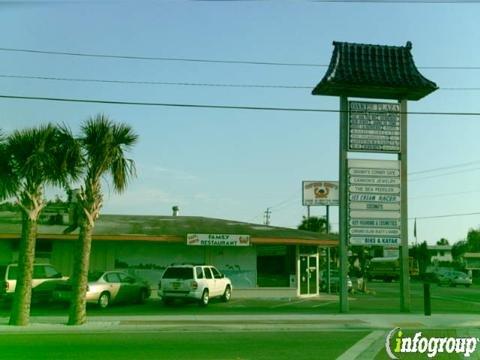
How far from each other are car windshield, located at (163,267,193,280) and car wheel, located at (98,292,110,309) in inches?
100

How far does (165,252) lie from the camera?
106ft

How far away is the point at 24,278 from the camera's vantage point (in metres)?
18.0

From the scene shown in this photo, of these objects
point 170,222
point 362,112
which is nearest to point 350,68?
point 362,112

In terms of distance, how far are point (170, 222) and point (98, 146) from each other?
17.4 meters

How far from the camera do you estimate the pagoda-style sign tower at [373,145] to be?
902 inches

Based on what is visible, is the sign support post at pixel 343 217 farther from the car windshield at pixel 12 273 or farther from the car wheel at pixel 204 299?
the car windshield at pixel 12 273

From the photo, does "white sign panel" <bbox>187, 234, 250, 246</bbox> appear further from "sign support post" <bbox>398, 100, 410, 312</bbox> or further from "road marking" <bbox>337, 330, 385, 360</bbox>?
"road marking" <bbox>337, 330, 385, 360</bbox>

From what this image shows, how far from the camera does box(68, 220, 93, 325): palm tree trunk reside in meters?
18.3

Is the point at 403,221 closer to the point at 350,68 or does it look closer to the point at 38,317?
the point at 350,68

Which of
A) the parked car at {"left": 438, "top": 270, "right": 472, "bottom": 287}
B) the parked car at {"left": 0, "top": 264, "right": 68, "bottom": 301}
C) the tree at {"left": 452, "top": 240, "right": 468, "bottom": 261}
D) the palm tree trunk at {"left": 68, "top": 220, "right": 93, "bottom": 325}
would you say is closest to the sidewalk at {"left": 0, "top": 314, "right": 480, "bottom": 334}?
the palm tree trunk at {"left": 68, "top": 220, "right": 93, "bottom": 325}

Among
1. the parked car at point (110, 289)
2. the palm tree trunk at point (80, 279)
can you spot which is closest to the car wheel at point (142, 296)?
the parked car at point (110, 289)

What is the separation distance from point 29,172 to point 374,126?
12.4 metres

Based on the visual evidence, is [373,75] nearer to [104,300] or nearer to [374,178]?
[374,178]

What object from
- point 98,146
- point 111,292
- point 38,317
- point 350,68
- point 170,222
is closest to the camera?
point 98,146
